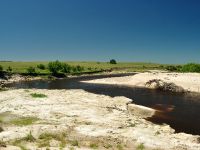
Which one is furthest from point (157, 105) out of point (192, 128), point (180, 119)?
point (192, 128)

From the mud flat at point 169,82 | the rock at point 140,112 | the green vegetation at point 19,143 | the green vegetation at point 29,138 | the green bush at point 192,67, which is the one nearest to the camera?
the green vegetation at point 19,143

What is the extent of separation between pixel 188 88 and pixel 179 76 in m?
13.1

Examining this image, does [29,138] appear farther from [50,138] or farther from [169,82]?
[169,82]

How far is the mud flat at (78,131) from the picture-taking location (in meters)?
32.6

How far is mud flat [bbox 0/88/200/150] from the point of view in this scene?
107ft

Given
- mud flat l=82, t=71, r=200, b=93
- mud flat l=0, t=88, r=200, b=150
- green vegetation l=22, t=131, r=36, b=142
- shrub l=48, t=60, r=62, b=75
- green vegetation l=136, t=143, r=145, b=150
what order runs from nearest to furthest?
green vegetation l=136, t=143, r=145, b=150 < mud flat l=0, t=88, r=200, b=150 < green vegetation l=22, t=131, r=36, b=142 < mud flat l=82, t=71, r=200, b=93 < shrub l=48, t=60, r=62, b=75

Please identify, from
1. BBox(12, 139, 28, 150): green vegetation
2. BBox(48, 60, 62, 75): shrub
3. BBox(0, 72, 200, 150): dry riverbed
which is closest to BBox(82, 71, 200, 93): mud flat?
BBox(0, 72, 200, 150): dry riverbed

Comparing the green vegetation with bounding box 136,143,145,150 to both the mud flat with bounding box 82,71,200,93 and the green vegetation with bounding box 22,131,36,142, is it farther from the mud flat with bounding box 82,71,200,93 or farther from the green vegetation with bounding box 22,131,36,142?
the mud flat with bounding box 82,71,200,93

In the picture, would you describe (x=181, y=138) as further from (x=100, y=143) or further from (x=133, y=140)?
(x=100, y=143)

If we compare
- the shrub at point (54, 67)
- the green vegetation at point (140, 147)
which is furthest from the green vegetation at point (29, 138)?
the shrub at point (54, 67)

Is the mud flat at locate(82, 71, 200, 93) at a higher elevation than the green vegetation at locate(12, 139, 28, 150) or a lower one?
higher

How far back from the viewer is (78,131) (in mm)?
36750

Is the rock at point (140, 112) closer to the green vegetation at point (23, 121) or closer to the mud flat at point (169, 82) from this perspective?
the green vegetation at point (23, 121)

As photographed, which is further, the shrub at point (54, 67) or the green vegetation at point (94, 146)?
the shrub at point (54, 67)
